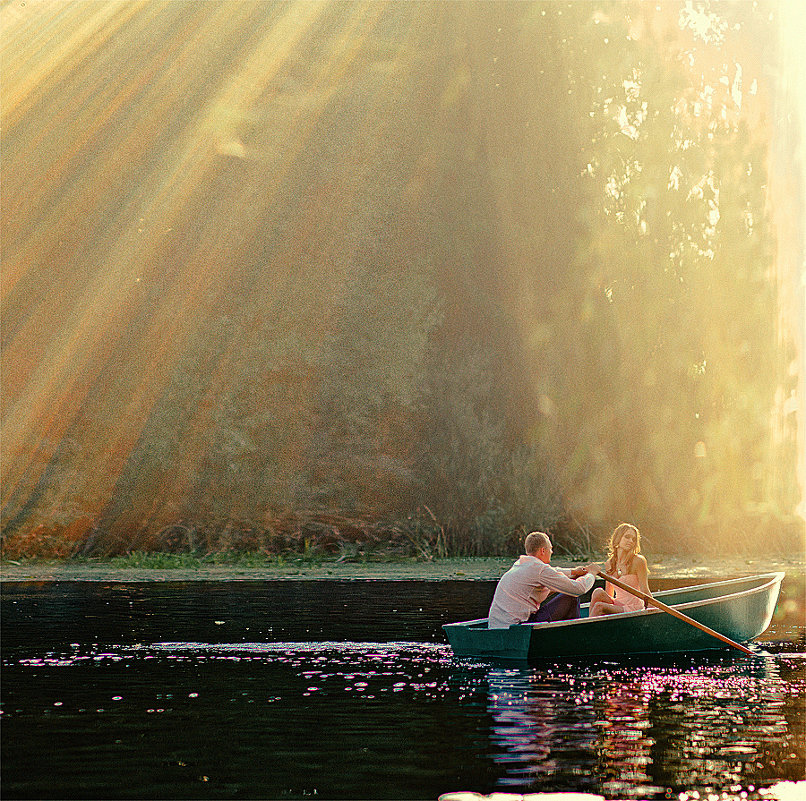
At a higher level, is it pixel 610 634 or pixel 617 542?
pixel 617 542

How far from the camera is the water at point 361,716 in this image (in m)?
8.84

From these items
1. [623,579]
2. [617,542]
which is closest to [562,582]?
[617,542]

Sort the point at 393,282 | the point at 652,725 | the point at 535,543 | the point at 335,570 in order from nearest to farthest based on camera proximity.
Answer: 1. the point at 652,725
2. the point at 535,543
3. the point at 335,570
4. the point at 393,282

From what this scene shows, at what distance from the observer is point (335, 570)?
2906 centimetres

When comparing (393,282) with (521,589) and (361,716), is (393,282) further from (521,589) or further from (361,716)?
(361,716)

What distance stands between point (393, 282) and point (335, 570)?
26.1 feet

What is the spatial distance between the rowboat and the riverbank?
37.2ft

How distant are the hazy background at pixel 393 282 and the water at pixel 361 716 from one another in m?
14.3

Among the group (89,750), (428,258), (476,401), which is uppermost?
(428,258)

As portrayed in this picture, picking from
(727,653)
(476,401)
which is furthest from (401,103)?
(727,653)

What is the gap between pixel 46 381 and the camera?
3344cm

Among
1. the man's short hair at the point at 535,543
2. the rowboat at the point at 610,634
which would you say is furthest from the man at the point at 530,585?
the rowboat at the point at 610,634

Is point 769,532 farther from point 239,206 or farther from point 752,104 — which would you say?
point 239,206

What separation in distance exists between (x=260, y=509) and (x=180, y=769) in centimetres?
2313
